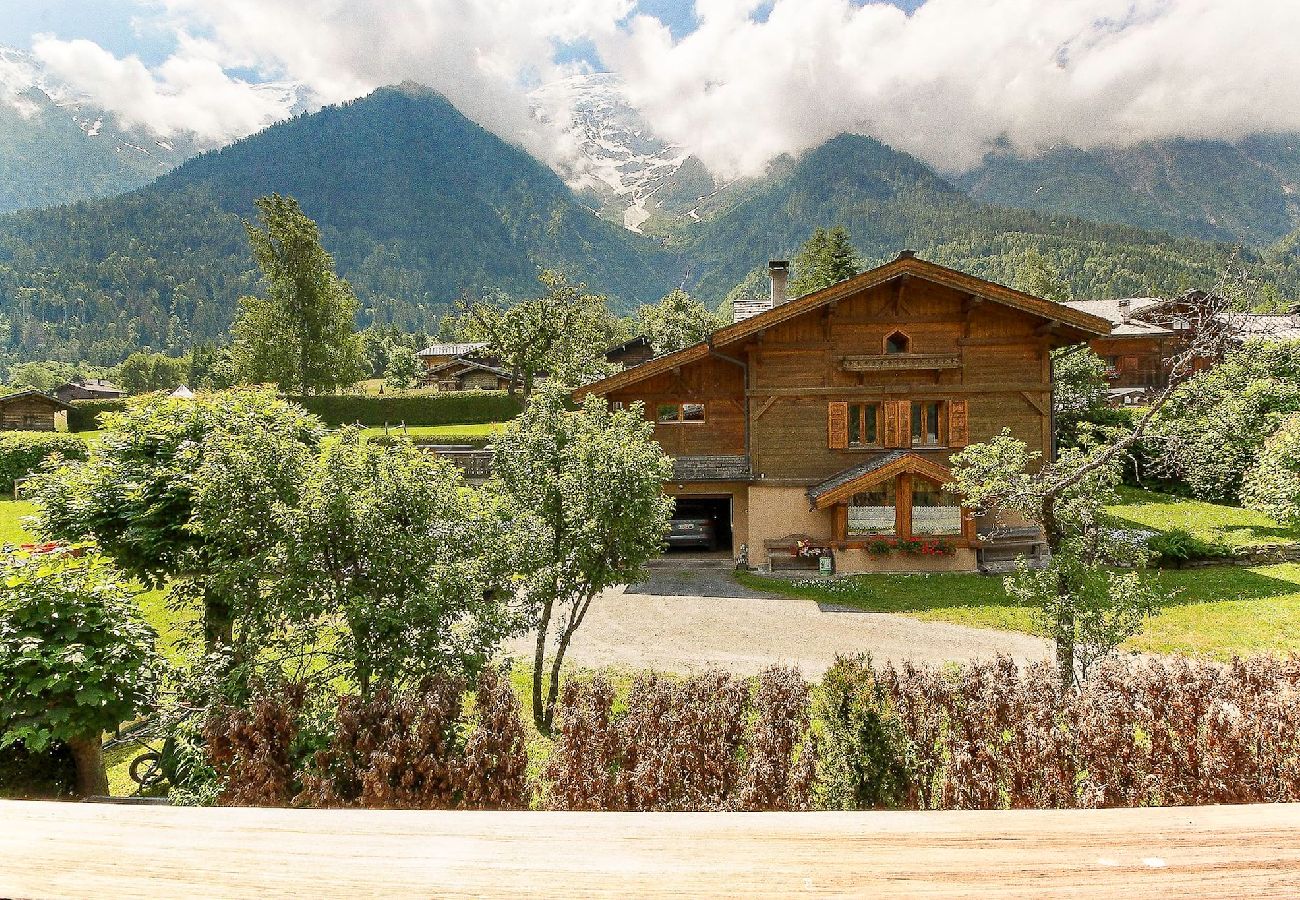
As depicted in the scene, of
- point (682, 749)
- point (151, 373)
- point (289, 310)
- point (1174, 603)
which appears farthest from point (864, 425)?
point (151, 373)

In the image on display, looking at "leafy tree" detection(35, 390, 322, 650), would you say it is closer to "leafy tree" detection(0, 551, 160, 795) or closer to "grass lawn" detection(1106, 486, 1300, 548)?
"leafy tree" detection(0, 551, 160, 795)

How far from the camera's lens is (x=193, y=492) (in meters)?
9.27

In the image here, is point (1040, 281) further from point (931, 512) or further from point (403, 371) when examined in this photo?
point (403, 371)

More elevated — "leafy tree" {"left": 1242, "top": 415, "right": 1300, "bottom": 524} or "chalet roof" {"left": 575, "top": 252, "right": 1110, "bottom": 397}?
"chalet roof" {"left": 575, "top": 252, "right": 1110, "bottom": 397}

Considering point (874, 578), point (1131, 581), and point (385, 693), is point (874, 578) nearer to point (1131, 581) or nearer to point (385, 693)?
point (1131, 581)

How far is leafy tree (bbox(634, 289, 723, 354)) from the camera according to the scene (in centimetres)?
7450

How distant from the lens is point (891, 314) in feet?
71.3

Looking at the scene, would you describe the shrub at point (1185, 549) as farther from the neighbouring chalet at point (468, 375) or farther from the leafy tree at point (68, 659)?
the neighbouring chalet at point (468, 375)

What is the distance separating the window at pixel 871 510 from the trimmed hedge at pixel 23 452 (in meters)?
40.9

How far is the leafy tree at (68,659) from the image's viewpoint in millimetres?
5562

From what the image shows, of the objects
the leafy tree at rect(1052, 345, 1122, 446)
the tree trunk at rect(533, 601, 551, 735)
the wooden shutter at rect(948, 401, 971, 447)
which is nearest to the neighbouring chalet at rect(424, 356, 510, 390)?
the leafy tree at rect(1052, 345, 1122, 446)

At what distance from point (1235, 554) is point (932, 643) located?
12.7 meters

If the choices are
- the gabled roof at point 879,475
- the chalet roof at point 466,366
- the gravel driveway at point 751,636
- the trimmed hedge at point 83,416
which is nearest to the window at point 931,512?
the gabled roof at point 879,475

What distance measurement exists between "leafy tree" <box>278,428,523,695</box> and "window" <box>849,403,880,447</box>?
55.1ft
